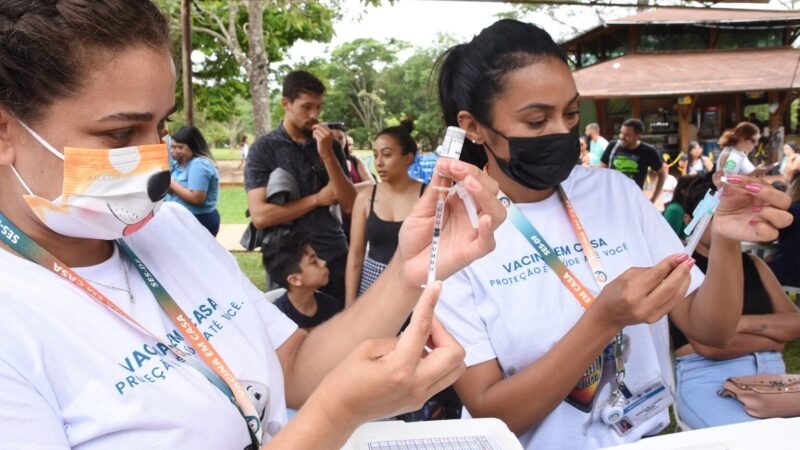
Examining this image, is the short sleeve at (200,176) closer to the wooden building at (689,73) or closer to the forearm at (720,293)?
the forearm at (720,293)

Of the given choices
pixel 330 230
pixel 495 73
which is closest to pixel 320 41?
pixel 330 230

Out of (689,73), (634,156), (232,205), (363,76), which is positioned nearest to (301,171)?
(634,156)

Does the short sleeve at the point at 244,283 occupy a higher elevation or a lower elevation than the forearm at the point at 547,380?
higher

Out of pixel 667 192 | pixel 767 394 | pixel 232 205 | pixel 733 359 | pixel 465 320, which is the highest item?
pixel 465 320

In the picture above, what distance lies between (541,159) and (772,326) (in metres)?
1.53

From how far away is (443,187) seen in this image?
117 centimetres

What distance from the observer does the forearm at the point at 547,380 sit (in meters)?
1.39

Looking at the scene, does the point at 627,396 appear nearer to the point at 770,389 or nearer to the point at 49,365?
the point at 770,389

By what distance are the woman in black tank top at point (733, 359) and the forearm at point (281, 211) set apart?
230cm

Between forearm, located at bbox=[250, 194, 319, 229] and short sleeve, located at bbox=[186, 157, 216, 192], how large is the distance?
148 cm

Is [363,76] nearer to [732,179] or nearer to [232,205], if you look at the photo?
[232,205]

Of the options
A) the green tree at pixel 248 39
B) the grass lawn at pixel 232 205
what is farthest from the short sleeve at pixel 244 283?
the grass lawn at pixel 232 205

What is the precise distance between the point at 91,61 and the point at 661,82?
17.2m

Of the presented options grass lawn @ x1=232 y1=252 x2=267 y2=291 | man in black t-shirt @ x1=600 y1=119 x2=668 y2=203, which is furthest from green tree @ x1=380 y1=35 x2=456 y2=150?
man in black t-shirt @ x1=600 y1=119 x2=668 y2=203
